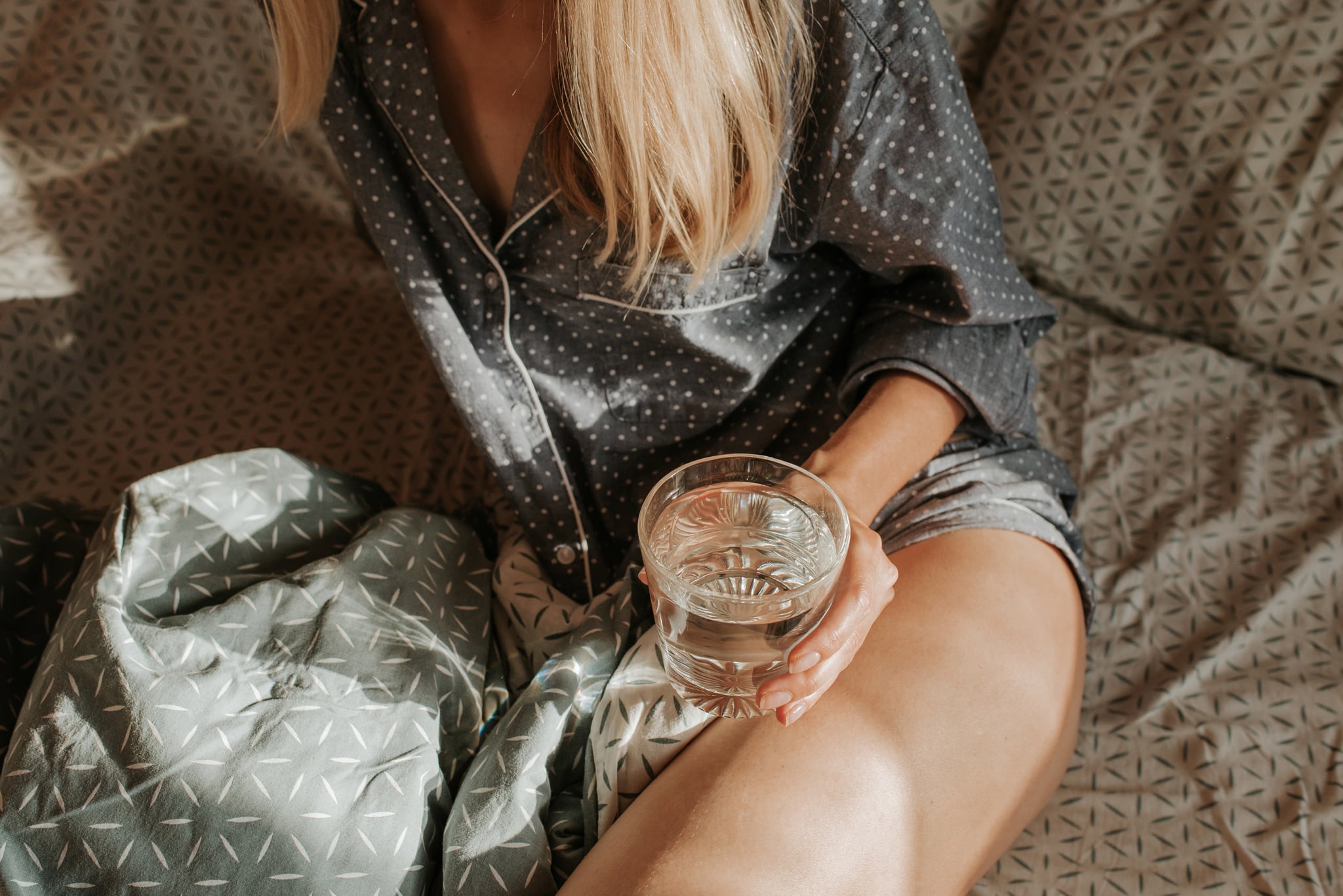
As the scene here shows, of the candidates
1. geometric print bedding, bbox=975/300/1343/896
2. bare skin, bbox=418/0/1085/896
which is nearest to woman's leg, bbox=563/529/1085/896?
bare skin, bbox=418/0/1085/896

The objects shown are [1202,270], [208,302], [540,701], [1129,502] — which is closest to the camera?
[540,701]

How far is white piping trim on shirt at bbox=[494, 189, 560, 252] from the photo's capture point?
820mm

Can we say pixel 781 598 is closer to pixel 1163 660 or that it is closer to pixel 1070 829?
pixel 1070 829

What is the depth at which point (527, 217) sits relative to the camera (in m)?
0.84

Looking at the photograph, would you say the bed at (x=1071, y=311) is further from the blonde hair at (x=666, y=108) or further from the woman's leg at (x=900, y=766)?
the blonde hair at (x=666, y=108)

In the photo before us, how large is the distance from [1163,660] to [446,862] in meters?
0.76

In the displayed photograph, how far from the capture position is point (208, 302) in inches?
51.4

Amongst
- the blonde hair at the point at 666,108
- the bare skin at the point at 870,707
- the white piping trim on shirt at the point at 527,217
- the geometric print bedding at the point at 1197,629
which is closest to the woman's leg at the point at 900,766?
the bare skin at the point at 870,707

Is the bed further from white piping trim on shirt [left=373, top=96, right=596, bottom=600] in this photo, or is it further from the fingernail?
the fingernail

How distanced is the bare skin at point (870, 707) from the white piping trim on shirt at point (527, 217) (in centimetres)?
8

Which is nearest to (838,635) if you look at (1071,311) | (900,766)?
(900,766)

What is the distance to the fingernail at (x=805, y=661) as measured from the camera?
601 millimetres

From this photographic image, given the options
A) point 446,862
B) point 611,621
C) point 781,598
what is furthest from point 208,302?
point 781,598

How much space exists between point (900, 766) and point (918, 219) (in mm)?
457
